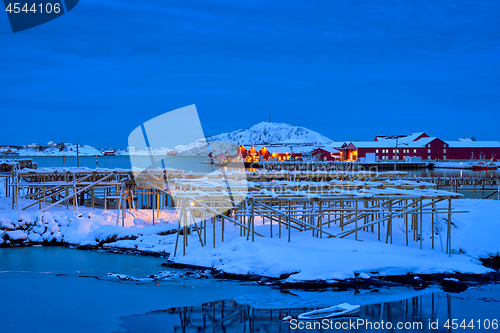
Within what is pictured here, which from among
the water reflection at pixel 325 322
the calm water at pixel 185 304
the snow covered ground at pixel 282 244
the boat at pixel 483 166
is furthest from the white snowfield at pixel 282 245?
the boat at pixel 483 166

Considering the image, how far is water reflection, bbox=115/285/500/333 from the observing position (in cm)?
1075

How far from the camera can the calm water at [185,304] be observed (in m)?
11.1

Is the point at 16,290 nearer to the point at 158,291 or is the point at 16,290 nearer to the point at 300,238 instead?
the point at 158,291

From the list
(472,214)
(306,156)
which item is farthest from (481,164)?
(472,214)

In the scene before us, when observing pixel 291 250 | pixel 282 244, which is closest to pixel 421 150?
pixel 282 244

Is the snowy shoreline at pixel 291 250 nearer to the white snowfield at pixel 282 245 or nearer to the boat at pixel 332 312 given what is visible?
the white snowfield at pixel 282 245

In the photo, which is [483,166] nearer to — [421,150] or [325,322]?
[421,150]

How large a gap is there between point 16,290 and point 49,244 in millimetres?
7769

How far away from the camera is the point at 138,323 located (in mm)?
11250

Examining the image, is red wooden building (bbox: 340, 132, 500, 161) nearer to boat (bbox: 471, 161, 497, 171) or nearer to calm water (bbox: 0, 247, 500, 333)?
boat (bbox: 471, 161, 497, 171)

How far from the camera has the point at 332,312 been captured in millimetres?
11602

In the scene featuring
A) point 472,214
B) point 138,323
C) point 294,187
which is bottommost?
point 138,323

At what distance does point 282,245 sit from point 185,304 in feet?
15.8

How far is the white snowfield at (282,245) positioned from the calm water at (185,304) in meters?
1.12
